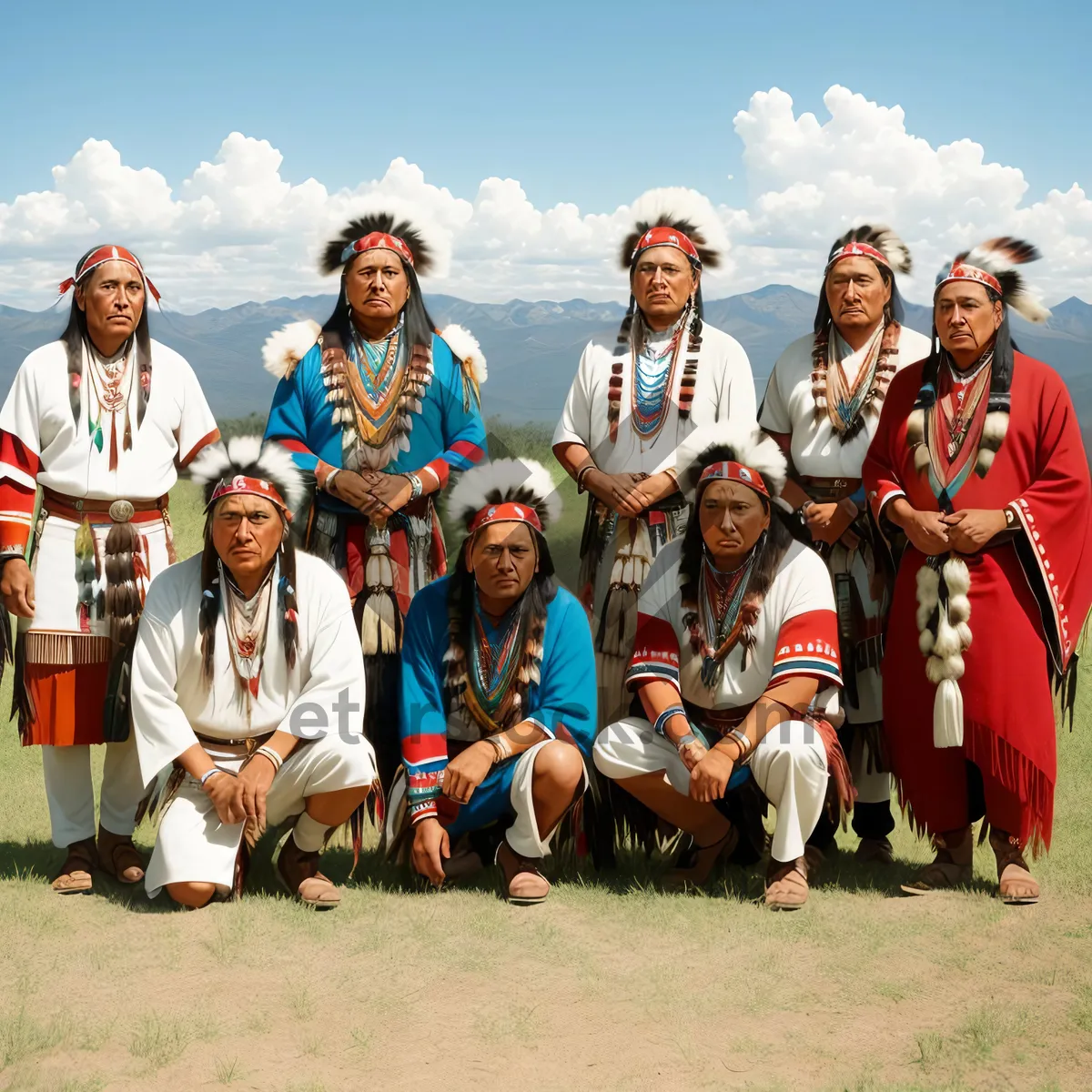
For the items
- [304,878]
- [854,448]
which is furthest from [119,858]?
[854,448]

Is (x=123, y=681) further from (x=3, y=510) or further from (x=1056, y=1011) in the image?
(x=1056, y=1011)

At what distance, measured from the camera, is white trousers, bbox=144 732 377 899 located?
3.82m

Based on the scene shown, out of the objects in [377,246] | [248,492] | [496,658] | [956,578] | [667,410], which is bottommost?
[496,658]

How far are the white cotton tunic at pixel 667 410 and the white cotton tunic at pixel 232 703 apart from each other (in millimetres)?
1064

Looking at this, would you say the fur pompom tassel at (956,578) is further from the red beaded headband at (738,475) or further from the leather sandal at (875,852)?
the leather sandal at (875,852)

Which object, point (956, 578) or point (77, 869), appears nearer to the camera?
point (956, 578)

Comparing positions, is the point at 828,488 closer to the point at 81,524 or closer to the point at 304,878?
the point at 304,878

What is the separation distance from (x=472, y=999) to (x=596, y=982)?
0.32 meters

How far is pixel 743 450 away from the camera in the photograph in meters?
4.02

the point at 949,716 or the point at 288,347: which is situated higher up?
the point at 288,347

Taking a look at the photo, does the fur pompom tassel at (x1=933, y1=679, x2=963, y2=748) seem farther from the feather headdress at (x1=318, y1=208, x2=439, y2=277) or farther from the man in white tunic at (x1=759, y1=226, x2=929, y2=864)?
the feather headdress at (x1=318, y1=208, x2=439, y2=277)

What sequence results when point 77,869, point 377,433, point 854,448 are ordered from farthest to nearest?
point 377,433
point 854,448
point 77,869

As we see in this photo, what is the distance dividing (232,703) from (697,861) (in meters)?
1.46

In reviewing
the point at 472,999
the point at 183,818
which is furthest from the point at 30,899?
the point at 472,999
